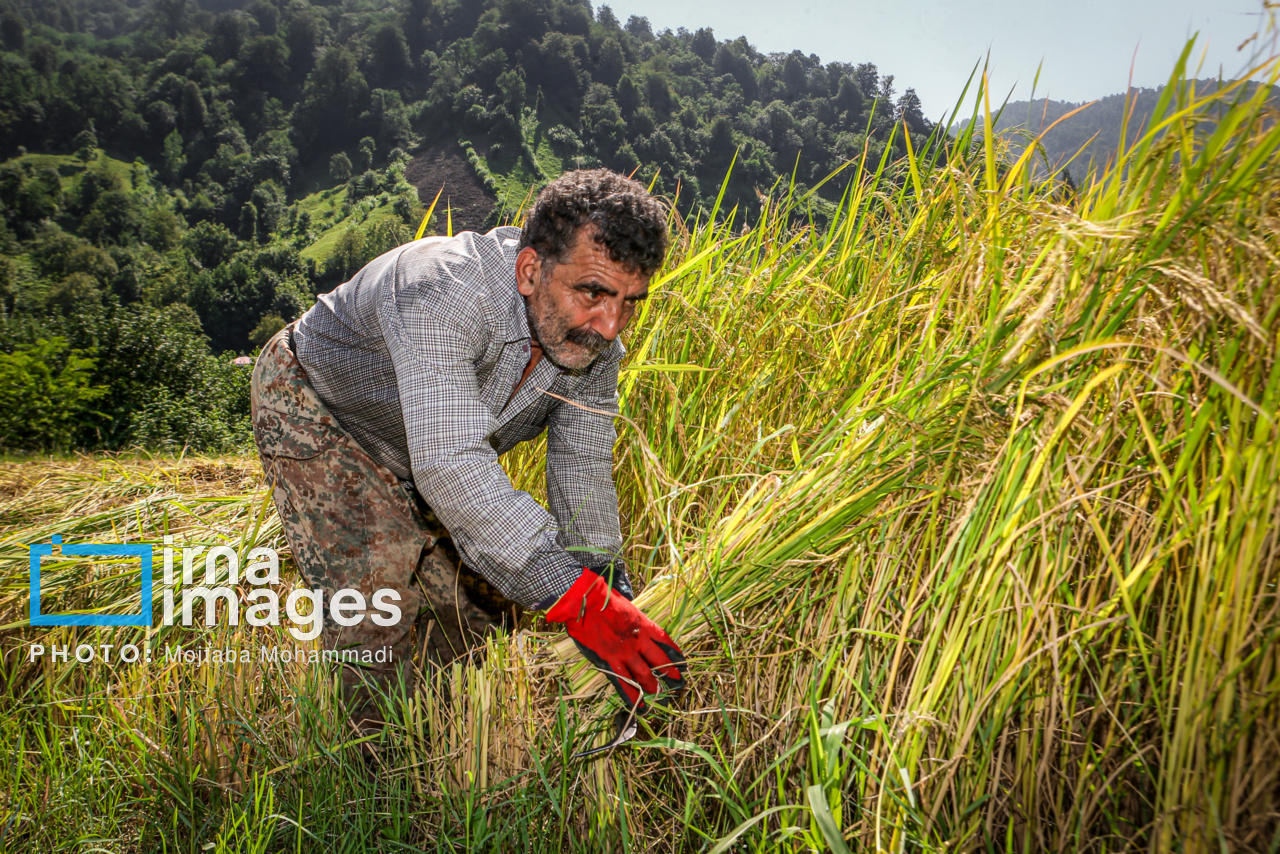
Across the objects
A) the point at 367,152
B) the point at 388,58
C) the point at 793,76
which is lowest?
the point at 367,152

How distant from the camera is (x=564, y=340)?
187 centimetres

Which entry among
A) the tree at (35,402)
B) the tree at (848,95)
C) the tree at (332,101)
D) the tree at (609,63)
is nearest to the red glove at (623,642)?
the tree at (35,402)

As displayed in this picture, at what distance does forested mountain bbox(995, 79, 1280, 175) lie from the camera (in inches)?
55.1

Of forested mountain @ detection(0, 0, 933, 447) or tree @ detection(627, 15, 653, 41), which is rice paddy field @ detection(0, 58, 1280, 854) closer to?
forested mountain @ detection(0, 0, 933, 447)

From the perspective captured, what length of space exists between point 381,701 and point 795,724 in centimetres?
125

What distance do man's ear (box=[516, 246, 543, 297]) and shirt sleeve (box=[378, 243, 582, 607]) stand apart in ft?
0.50

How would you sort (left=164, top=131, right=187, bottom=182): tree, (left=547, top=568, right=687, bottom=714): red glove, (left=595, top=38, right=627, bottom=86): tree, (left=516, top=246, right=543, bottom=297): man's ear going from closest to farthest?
(left=547, top=568, right=687, bottom=714): red glove
(left=516, top=246, right=543, bottom=297): man's ear
(left=164, top=131, right=187, bottom=182): tree
(left=595, top=38, right=627, bottom=86): tree

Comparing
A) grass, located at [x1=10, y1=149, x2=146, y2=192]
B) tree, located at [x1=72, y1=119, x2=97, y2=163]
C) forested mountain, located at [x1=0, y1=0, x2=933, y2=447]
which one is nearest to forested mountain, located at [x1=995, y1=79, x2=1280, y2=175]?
forested mountain, located at [x1=0, y1=0, x2=933, y2=447]

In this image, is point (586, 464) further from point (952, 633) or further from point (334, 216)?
point (334, 216)

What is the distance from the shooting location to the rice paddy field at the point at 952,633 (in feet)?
3.13

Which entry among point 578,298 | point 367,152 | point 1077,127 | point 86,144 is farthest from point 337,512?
point 86,144

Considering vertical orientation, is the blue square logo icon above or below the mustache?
below

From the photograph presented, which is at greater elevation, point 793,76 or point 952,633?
point 793,76

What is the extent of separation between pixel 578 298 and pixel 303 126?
9557 cm
